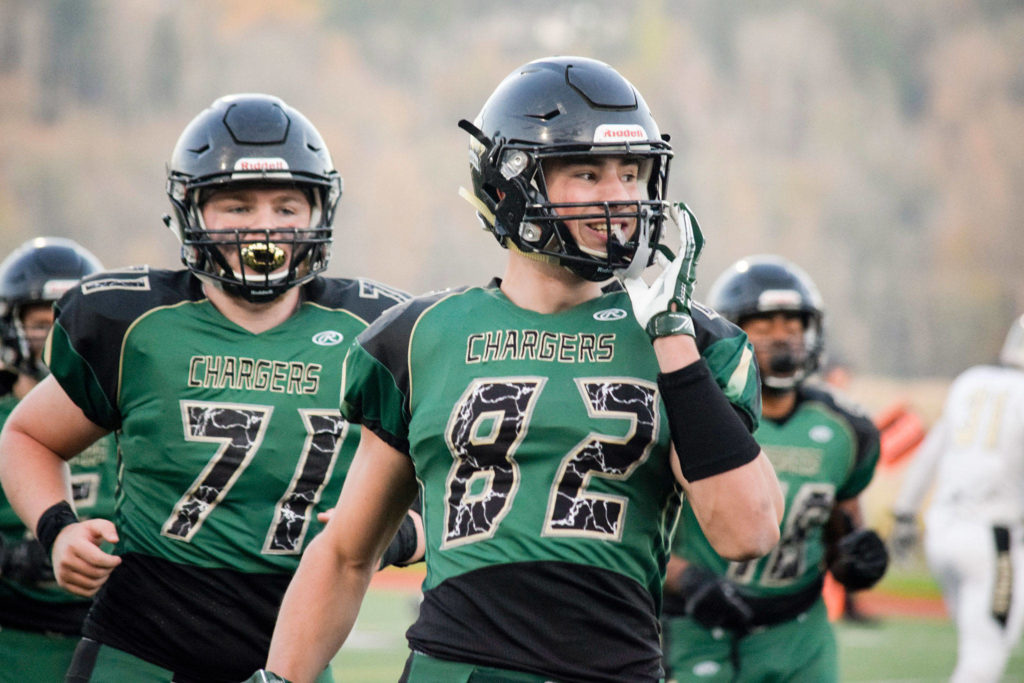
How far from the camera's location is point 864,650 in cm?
1057

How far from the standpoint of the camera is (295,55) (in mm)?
24078

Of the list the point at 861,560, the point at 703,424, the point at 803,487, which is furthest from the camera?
the point at 803,487

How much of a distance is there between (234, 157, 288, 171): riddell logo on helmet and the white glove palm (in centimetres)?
133

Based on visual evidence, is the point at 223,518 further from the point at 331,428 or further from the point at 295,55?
the point at 295,55

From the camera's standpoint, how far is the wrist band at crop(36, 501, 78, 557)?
3.13m

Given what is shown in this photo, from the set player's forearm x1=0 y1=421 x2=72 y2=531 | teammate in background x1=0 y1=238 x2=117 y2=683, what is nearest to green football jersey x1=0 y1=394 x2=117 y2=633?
teammate in background x1=0 y1=238 x2=117 y2=683

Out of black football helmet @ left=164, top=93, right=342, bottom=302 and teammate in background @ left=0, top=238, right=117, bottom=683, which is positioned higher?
black football helmet @ left=164, top=93, right=342, bottom=302

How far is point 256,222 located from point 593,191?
121 centimetres

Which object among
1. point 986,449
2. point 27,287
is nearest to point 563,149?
point 27,287

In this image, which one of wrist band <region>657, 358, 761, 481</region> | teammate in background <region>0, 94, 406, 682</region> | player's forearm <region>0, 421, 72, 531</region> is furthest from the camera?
player's forearm <region>0, 421, 72, 531</region>

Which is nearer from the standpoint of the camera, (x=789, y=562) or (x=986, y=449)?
(x=789, y=562)

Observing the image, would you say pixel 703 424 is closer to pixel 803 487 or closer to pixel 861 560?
pixel 861 560

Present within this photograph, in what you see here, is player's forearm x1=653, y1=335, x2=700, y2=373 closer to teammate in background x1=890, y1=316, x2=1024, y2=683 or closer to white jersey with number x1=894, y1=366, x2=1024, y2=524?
teammate in background x1=890, y1=316, x2=1024, y2=683

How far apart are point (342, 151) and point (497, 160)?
71.7ft
